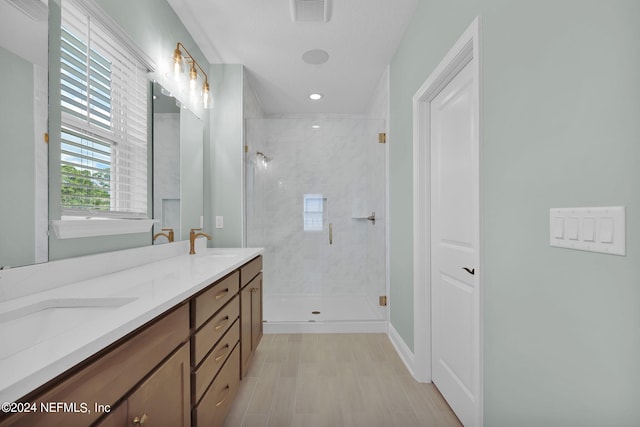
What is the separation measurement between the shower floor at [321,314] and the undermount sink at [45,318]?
2161 millimetres

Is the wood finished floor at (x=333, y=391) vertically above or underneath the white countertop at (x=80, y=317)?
underneath

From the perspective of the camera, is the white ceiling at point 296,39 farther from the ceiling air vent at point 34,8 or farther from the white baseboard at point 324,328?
the white baseboard at point 324,328

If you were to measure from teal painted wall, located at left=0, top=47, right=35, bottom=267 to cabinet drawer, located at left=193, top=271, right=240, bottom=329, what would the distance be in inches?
23.5

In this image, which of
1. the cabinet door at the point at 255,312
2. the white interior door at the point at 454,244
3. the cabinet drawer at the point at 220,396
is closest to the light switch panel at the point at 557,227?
the white interior door at the point at 454,244

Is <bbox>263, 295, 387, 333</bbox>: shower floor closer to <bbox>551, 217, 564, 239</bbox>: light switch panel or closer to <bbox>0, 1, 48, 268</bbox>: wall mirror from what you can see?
<bbox>0, 1, 48, 268</bbox>: wall mirror

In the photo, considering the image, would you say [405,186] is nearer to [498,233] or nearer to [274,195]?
[498,233]

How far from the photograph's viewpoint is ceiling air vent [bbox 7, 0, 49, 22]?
99 centimetres

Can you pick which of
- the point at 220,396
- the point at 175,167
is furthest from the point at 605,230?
the point at 175,167

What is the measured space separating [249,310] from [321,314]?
1.33 m

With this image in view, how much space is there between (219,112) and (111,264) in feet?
6.06

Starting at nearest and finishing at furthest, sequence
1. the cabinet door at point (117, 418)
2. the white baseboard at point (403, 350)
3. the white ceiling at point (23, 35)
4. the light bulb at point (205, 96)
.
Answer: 1. the cabinet door at point (117, 418)
2. the white ceiling at point (23, 35)
3. the white baseboard at point (403, 350)
4. the light bulb at point (205, 96)

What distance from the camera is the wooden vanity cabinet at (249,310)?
189 cm

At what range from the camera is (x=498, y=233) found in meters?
1.14

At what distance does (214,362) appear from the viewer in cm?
137
